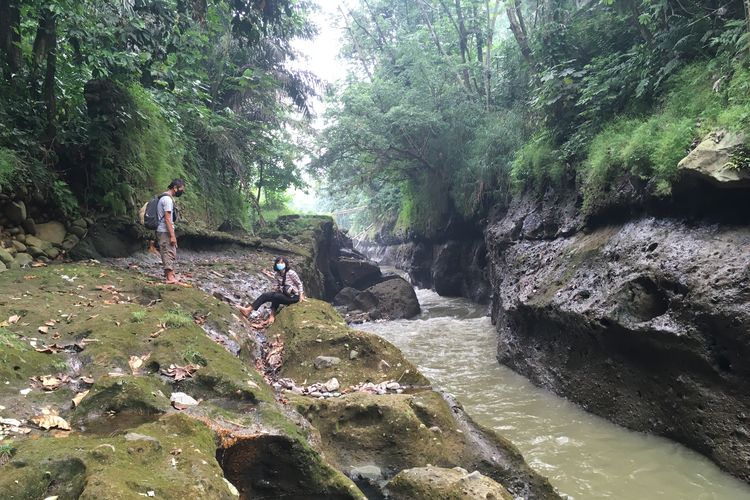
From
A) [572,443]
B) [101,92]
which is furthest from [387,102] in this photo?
[572,443]

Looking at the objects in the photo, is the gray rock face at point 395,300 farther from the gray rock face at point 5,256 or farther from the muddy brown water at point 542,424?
the gray rock face at point 5,256

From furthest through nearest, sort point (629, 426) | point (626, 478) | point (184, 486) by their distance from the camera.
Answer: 1. point (629, 426)
2. point (626, 478)
3. point (184, 486)

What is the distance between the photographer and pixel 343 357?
617 cm

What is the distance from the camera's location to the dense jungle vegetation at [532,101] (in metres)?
7.21

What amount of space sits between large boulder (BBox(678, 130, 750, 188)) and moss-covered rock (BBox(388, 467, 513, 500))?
4.52 m

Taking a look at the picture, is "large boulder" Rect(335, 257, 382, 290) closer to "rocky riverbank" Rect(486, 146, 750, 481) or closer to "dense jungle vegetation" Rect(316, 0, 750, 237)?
"dense jungle vegetation" Rect(316, 0, 750, 237)

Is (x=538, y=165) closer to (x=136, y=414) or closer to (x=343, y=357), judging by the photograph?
(x=343, y=357)

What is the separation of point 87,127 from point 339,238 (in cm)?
1793

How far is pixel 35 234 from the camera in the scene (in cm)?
777

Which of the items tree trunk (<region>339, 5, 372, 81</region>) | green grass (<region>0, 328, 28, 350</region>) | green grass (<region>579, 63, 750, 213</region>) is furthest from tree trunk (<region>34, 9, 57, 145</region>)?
tree trunk (<region>339, 5, 372, 81</region>)

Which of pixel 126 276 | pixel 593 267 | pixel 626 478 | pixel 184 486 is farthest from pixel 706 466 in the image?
pixel 126 276

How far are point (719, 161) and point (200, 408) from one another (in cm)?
623

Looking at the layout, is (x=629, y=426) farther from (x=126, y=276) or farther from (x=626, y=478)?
(x=126, y=276)

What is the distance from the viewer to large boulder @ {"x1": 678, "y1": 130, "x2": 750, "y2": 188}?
17.9 feet
